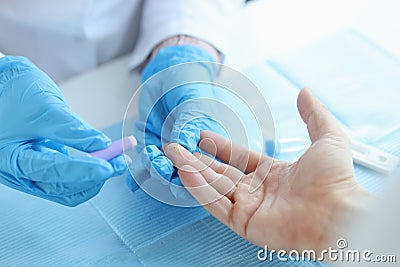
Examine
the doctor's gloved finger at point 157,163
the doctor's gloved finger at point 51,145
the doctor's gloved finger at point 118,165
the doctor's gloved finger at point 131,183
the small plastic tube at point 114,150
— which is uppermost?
the small plastic tube at point 114,150

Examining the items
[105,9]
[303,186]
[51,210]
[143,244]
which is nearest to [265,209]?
[303,186]

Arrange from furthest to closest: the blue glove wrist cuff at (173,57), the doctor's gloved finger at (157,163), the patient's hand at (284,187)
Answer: the blue glove wrist cuff at (173,57) < the doctor's gloved finger at (157,163) < the patient's hand at (284,187)

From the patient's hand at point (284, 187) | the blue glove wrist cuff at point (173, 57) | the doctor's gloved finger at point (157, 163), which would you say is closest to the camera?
the patient's hand at point (284, 187)

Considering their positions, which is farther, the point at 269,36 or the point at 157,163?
the point at 269,36

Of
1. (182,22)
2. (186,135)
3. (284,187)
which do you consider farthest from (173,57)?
(284,187)

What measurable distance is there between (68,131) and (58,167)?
2.0 inches

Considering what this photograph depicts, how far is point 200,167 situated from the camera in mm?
804

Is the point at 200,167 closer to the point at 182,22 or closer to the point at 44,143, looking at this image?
the point at 44,143

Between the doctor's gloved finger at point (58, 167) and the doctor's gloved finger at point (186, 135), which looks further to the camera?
the doctor's gloved finger at point (186, 135)

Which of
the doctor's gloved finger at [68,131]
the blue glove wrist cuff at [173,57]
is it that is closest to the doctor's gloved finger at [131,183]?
the doctor's gloved finger at [68,131]

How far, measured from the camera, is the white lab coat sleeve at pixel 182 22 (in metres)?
1.05

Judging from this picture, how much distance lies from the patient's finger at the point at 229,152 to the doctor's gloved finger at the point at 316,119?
0.08 metres

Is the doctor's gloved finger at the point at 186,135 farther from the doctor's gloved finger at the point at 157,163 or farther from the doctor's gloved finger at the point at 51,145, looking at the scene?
the doctor's gloved finger at the point at 51,145

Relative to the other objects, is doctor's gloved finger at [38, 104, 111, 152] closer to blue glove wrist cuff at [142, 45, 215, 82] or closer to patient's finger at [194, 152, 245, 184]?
patient's finger at [194, 152, 245, 184]
